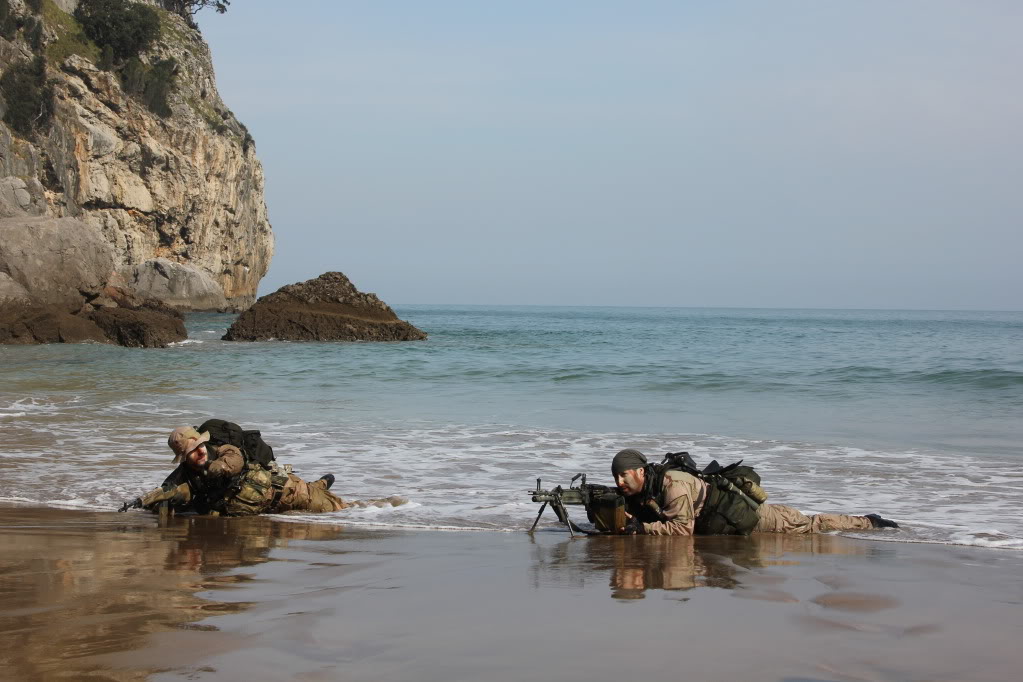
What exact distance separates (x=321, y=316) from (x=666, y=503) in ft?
80.9

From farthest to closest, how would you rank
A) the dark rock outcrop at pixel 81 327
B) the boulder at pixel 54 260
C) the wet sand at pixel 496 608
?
the boulder at pixel 54 260 → the dark rock outcrop at pixel 81 327 → the wet sand at pixel 496 608

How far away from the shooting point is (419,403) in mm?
14375

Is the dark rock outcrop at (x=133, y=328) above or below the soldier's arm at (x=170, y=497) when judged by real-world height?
above

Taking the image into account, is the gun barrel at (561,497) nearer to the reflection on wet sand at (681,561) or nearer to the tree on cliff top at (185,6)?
the reflection on wet sand at (681,561)

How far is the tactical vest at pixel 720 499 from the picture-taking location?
5668 millimetres

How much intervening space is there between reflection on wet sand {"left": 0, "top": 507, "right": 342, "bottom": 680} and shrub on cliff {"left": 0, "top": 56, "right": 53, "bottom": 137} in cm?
4297

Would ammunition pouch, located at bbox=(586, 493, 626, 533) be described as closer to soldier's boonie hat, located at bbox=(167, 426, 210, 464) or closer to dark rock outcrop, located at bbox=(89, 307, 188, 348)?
soldier's boonie hat, located at bbox=(167, 426, 210, 464)

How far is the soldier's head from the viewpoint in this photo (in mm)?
5516

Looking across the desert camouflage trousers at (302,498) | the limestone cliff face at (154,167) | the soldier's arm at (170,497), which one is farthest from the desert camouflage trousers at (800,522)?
the limestone cliff face at (154,167)

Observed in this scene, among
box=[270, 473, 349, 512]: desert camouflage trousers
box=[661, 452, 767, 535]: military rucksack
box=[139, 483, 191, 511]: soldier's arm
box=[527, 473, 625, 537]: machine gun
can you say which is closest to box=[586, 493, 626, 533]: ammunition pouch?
box=[527, 473, 625, 537]: machine gun

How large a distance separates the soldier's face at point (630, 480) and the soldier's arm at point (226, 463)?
2584 millimetres

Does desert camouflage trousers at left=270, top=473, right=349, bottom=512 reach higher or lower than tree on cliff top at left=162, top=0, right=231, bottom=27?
lower

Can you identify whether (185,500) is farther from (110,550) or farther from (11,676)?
(11,676)

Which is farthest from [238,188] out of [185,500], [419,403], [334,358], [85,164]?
[185,500]
